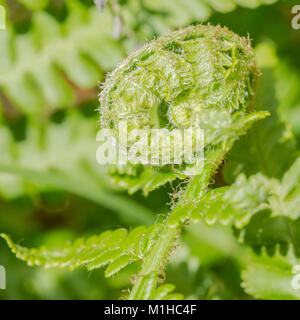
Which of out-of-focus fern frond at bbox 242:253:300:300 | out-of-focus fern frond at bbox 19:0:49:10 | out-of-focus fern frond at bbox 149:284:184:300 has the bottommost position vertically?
out-of-focus fern frond at bbox 149:284:184:300

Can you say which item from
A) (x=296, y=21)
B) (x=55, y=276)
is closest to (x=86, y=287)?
(x=55, y=276)

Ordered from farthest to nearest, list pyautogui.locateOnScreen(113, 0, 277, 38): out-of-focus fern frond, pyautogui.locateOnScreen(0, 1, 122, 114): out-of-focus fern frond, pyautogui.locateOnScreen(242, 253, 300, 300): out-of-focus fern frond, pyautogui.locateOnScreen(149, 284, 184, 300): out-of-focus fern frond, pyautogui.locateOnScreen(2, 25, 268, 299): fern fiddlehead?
pyautogui.locateOnScreen(0, 1, 122, 114): out-of-focus fern frond → pyautogui.locateOnScreen(113, 0, 277, 38): out-of-focus fern frond → pyautogui.locateOnScreen(242, 253, 300, 300): out-of-focus fern frond → pyautogui.locateOnScreen(2, 25, 268, 299): fern fiddlehead → pyautogui.locateOnScreen(149, 284, 184, 300): out-of-focus fern frond

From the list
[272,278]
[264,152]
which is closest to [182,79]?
[264,152]

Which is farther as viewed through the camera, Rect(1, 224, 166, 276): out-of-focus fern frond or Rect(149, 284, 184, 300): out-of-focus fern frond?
Rect(1, 224, 166, 276): out-of-focus fern frond

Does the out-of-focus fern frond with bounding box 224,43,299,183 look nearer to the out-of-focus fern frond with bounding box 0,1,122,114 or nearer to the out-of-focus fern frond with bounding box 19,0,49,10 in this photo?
the out-of-focus fern frond with bounding box 0,1,122,114

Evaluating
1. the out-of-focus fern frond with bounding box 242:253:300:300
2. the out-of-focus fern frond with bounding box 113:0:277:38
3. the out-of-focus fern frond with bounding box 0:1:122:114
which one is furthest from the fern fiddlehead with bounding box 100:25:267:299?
the out-of-focus fern frond with bounding box 0:1:122:114

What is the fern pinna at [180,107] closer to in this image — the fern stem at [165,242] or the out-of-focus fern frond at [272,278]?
the fern stem at [165,242]
